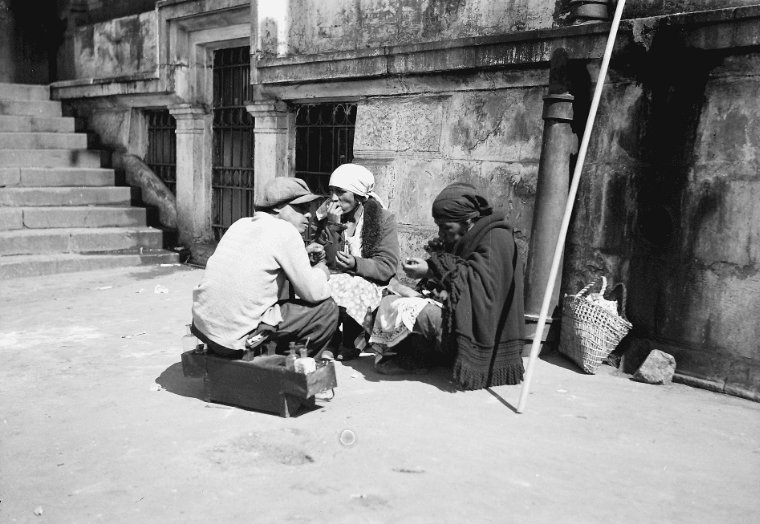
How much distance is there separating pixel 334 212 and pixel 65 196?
5.63 meters

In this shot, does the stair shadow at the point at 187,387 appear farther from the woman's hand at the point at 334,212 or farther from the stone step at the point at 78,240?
the stone step at the point at 78,240

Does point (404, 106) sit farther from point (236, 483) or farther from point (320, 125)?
point (236, 483)

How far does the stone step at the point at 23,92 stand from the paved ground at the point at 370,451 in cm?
690

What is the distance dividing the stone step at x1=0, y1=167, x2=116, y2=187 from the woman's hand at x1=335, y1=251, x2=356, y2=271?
6.18 m

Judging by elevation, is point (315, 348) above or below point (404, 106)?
below

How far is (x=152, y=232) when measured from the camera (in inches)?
376

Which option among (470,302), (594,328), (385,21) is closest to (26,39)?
(385,21)

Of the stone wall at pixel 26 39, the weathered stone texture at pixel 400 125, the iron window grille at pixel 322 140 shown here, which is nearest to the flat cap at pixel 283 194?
the weathered stone texture at pixel 400 125

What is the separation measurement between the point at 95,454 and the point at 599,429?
8.22ft

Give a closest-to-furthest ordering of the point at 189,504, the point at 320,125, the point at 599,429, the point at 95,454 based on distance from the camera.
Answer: the point at 189,504, the point at 95,454, the point at 599,429, the point at 320,125

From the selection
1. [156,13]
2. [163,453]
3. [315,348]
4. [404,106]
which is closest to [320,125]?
[404,106]

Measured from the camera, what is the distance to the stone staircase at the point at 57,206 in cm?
854

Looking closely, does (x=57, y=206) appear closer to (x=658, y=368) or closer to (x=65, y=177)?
(x=65, y=177)

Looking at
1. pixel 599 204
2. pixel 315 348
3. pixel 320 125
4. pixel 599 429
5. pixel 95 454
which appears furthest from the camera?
pixel 320 125
